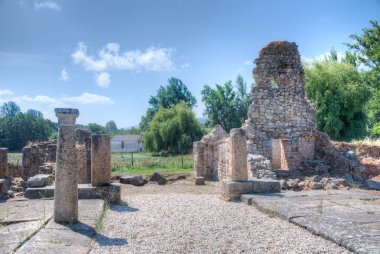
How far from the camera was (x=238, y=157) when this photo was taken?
898cm

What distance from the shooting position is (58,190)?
19.2 ft

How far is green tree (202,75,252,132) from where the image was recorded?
4969cm

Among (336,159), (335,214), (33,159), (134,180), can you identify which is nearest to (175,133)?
(33,159)

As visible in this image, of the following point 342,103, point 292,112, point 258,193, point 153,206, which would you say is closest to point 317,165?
point 292,112

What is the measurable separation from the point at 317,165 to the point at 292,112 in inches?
105

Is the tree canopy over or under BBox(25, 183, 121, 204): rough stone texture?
over

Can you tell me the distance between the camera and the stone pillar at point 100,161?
8.50 meters

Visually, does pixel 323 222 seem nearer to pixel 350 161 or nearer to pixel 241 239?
pixel 241 239

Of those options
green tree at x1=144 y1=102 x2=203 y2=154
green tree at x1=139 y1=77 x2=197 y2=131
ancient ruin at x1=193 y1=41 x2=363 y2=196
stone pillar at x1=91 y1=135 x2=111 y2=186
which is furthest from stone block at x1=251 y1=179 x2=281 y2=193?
green tree at x1=139 y1=77 x2=197 y2=131

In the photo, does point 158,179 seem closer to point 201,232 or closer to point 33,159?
point 33,159

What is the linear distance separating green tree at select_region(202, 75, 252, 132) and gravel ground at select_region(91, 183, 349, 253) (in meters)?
41.7

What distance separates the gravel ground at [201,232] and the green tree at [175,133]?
3004 cm

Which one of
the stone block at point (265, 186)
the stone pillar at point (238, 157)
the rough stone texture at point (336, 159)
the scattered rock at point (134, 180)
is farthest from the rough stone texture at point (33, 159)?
the rough stone texture at point (336, 159)

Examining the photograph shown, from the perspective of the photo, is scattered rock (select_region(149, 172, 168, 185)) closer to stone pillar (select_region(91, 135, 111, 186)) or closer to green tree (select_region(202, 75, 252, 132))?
stone pillar (select_region(91, 135, 111, 186))
